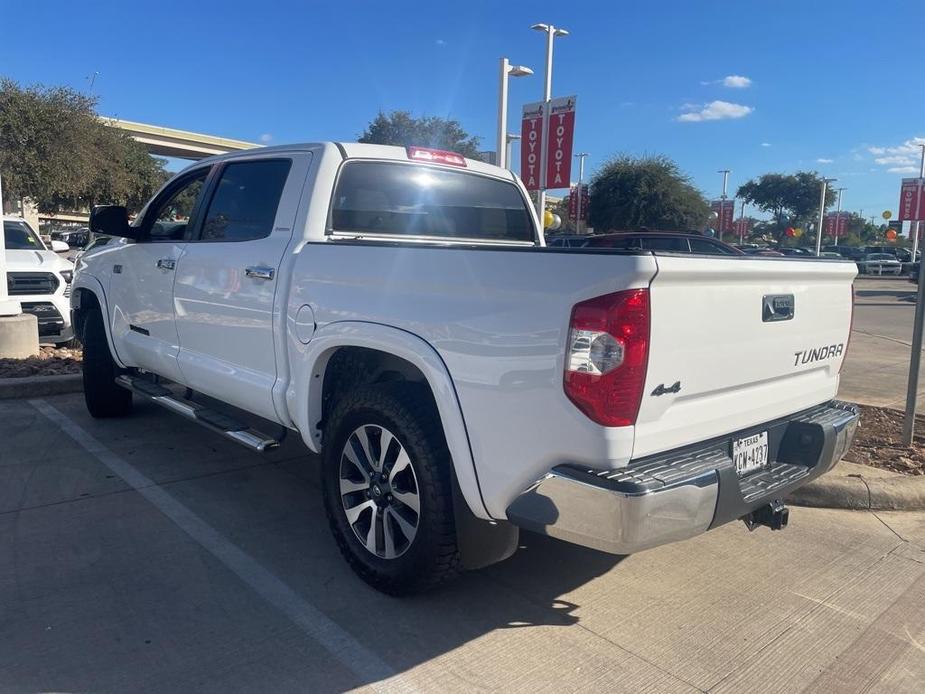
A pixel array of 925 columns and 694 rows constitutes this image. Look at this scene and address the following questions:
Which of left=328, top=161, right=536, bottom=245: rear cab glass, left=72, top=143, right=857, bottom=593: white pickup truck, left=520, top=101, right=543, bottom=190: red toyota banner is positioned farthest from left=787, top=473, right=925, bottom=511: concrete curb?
left=520, top=101, right=543, bottom=190: red toyota banner

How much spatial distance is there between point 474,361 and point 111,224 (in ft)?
12.3

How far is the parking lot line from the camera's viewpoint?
9.55ft

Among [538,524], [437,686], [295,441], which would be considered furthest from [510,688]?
[295,441]

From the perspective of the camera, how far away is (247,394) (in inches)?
165

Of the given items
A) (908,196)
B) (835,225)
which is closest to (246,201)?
(908,196)

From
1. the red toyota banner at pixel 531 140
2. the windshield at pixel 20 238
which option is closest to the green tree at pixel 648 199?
the red toyota banner at pixel 531 140

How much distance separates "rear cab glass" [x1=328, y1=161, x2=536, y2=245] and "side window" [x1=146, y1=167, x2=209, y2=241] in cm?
135

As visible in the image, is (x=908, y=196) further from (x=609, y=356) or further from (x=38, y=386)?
(x=609, y=356)

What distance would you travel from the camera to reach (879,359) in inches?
416

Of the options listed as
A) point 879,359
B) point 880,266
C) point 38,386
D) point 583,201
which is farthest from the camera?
point 880,266

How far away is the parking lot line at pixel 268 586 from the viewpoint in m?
2.91

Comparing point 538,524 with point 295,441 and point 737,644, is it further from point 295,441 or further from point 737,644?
point 295,441

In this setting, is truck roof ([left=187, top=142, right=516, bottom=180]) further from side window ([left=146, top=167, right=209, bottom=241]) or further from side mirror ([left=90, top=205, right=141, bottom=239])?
side mirror ([left=90, top=205, right=141, bottom=239])

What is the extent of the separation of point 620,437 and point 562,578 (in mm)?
1445
